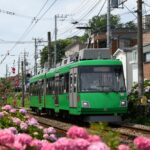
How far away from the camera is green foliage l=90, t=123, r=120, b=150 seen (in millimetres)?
4941

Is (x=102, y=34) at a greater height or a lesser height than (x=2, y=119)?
greater

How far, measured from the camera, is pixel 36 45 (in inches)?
4090

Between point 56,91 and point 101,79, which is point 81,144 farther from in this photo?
point 56,91

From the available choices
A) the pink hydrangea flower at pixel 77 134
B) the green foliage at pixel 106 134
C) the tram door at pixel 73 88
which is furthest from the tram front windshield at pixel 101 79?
the pink hydrangea flower at pixel 77 134

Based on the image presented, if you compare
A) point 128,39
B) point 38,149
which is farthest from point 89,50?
point 128,39

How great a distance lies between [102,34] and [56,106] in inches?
2801

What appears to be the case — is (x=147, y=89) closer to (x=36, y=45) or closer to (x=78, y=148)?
(x=78, y=148)

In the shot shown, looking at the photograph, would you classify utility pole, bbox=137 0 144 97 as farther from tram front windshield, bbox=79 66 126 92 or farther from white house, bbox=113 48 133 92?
white house, bbox=113 48 133 92

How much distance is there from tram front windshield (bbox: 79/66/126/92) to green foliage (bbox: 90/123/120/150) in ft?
64.9

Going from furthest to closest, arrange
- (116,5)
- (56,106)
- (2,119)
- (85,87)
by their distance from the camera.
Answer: (116,5) → (56,106) → (85,87) → (2,119)

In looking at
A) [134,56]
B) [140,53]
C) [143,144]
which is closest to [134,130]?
[140,53]

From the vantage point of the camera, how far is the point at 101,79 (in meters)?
25.6

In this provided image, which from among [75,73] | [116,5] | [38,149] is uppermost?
[116,5]

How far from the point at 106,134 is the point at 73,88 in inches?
818
